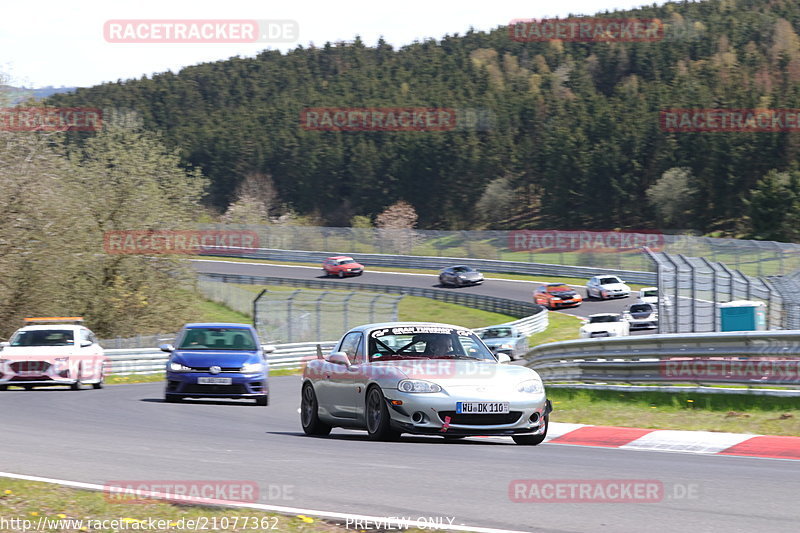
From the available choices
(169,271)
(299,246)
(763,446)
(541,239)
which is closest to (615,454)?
(763,446)

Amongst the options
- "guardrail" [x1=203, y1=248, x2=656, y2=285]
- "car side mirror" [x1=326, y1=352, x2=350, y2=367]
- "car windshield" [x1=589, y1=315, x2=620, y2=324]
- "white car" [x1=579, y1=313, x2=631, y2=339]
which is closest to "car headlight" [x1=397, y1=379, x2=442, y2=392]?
"car side mirror" [x1=326, y1=352, x2=350, y2=367]

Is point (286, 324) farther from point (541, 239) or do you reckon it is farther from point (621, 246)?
point (541, 239)

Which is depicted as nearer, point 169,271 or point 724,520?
point 724,520

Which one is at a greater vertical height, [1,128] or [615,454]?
[1,128]

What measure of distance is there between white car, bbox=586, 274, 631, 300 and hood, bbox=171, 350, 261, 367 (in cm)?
4047

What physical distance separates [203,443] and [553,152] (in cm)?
10357

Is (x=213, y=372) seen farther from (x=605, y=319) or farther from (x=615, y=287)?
(x=615, y=287)

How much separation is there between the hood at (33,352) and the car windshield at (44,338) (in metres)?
0.25

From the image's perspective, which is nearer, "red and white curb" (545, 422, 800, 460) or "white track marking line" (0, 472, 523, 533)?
"white track marking line" (0, 472, 523, 533)

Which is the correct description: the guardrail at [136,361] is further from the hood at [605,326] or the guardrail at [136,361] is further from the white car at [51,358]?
the hood at [605,326]

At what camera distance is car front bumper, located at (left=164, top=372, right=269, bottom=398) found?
17.6m

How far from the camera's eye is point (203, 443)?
1112cm

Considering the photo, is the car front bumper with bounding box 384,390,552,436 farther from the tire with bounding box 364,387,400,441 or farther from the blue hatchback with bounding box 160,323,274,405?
the blue hatchback with bounding box 160,323,274,405

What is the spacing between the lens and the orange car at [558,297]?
55094 millimetres
